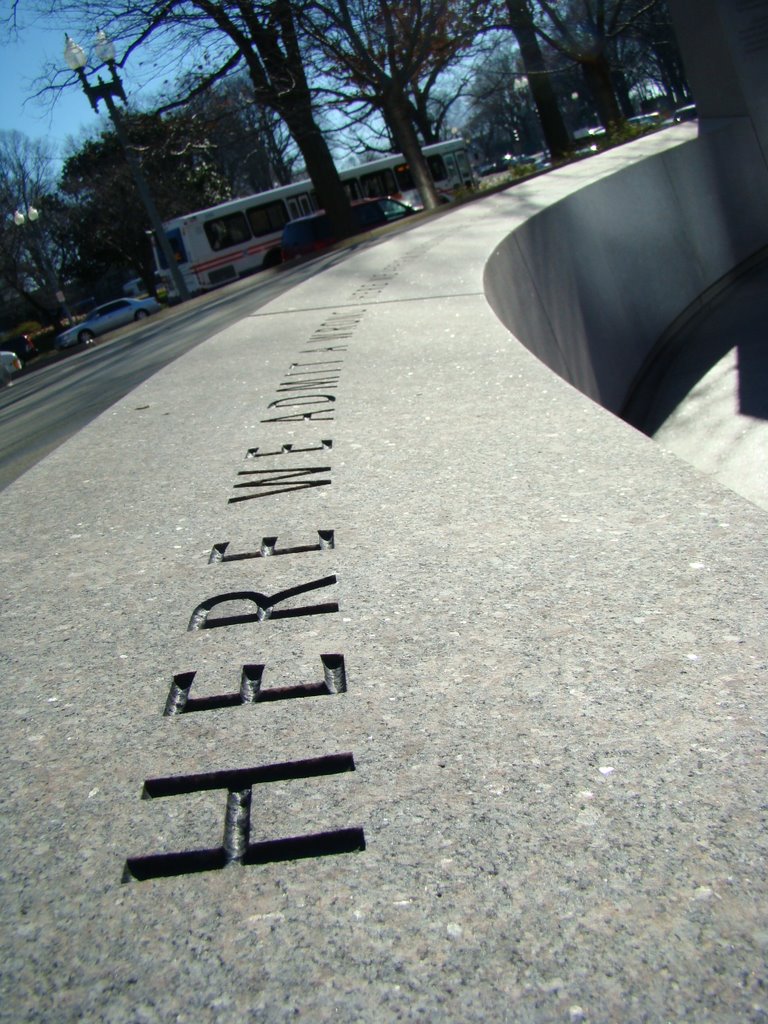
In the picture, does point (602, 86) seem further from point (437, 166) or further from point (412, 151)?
point (437, 166)

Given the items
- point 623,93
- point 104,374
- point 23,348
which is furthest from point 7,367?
point 623,93

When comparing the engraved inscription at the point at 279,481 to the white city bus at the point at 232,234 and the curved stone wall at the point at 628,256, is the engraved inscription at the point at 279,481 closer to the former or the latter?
the curved stone wall at the point at 628,256

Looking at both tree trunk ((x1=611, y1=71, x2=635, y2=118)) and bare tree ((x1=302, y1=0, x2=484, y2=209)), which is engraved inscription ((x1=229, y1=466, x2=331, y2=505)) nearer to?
bare tree ((x1=302, y1=0, x2=484, y2=209))

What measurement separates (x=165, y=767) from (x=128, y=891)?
40 centimetres

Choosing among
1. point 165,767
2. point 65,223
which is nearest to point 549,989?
point 165,767

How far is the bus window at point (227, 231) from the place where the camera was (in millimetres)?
36344

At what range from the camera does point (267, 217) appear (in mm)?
37344

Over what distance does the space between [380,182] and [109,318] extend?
12.3 meters

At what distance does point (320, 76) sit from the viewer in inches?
906

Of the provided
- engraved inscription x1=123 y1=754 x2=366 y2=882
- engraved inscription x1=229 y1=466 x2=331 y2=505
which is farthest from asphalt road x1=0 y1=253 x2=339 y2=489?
engraved inscription x1=123 y1=754 x2=366 y2=882

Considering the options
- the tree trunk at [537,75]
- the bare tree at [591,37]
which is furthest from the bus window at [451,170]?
the tree trunk at [537,75]

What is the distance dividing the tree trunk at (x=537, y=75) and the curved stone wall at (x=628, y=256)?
10016 millimetres

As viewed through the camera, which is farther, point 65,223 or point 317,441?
point 65,223

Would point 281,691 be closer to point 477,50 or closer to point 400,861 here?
point 400,861
